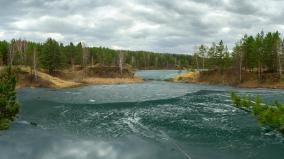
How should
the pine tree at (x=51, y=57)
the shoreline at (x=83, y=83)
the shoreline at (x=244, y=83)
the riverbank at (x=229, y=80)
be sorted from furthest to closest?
the pine tree at (x=51, y=57) → the riverbank at (x=229, y=80) → the shoreline at (x=244, y=83) → the shoreline at (x=83, y=83)

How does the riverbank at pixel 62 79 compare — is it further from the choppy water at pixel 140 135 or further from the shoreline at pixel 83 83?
the choppy water at pixel 140 135

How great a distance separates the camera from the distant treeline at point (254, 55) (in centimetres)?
9862

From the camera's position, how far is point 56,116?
42.5 m

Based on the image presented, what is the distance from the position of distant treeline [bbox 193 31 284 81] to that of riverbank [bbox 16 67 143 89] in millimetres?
28659

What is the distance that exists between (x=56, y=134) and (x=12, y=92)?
18.0ft

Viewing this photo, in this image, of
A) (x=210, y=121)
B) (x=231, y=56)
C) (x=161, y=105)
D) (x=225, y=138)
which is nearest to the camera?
(x=225, y=138)


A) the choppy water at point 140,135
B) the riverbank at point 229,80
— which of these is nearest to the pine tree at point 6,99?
the choppy water at point 140,135

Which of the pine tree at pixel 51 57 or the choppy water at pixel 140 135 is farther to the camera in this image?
the pine tree at pixel 51 57

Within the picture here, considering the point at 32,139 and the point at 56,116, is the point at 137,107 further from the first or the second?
the point at 32,139

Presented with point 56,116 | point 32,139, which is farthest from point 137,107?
point 32,139

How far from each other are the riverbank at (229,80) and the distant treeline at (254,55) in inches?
71.3

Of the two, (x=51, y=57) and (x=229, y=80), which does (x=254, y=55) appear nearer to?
(x=229, y=80)

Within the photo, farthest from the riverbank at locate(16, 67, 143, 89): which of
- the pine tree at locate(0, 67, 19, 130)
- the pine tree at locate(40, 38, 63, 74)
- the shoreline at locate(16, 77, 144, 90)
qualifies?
the pine tree at locate(0, 67, 19, 130)

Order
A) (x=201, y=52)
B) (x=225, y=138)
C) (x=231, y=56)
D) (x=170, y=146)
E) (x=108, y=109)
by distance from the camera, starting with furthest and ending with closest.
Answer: (x=201, y=52), (x=231, y=56), (x=108, y=109), (x=225, y=138), (x=170, y=146)
